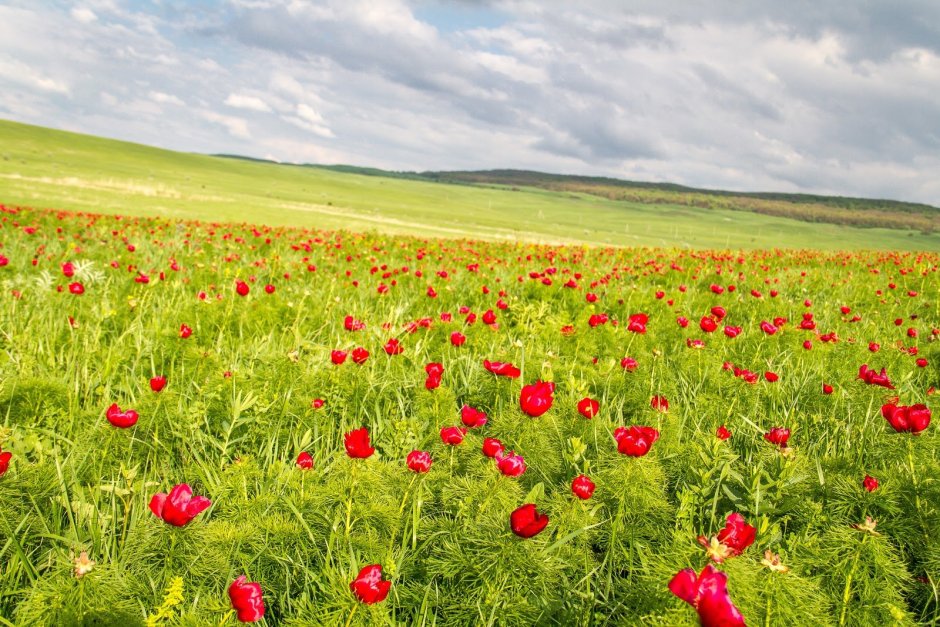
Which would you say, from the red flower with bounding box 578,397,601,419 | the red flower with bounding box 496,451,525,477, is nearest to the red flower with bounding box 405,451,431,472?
the red flower with bounding box 496,451,525,477

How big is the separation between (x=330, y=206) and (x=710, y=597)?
49.7 meters

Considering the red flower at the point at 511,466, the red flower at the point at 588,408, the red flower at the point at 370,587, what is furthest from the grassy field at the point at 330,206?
the red flower at the point at 370,587

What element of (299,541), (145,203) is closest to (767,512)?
(299,541)

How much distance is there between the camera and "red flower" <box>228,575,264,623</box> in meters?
1.40

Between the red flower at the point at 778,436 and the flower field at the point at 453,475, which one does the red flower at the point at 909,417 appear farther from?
the red flower at the point at 778,436

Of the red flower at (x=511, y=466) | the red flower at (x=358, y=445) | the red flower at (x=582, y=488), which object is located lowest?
the red flower at (x=582, y=488)

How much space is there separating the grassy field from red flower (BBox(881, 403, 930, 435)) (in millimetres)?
24985

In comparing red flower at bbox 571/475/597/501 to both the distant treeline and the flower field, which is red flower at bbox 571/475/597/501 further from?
the distant treeline

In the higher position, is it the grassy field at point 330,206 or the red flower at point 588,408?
the grassy field at point 330,206

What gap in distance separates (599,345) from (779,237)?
7126 cm

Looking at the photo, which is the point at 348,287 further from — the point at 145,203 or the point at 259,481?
the point at 145,203

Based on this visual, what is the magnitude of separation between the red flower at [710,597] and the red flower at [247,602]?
101 cm

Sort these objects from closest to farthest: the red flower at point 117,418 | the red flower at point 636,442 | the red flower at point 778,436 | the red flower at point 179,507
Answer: the red flower at point 179,507, the red flower at point 636,442, the red flower at point 117,418, the red flower at point 778,436

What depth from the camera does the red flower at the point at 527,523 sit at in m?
1.64
